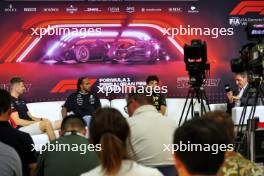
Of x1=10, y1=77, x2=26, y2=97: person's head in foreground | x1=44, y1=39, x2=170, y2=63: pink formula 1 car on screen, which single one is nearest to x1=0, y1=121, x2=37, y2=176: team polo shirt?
x1=10, y1=77, x2=26, y2=97: person's head in foreground

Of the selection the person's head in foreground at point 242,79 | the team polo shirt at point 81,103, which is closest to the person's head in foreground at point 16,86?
the team polo shirt at point 81,103

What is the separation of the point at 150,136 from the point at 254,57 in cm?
126

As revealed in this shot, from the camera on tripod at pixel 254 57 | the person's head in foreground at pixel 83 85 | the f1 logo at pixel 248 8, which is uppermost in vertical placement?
the f1 logo at pixel 248 8

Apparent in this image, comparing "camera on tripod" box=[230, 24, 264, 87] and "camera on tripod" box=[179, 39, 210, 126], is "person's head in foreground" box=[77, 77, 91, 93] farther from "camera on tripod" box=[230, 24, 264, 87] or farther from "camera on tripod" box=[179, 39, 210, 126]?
"camera on tripod" box=[230, 24, 264, 87]

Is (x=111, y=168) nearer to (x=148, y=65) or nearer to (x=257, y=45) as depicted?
(x=257, y=45)

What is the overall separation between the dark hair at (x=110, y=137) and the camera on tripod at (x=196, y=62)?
2650 millimetres

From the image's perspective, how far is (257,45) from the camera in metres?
3.80

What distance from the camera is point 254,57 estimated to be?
384cm

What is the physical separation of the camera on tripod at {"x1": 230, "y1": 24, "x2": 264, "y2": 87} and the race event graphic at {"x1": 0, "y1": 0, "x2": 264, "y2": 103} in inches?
148

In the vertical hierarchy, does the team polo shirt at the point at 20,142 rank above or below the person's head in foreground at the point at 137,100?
below

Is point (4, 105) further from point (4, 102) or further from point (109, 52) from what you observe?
point (109, 52)

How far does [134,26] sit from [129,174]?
5.88 metres

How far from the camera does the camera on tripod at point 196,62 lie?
4.85 m

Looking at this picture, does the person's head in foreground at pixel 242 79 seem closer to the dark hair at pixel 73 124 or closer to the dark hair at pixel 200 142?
the dark hair at pixel 73 124
